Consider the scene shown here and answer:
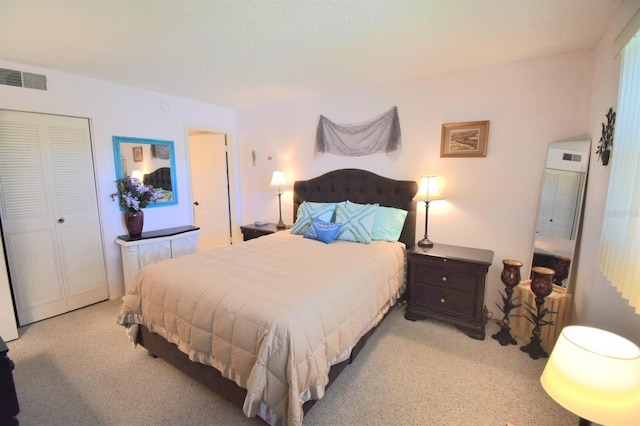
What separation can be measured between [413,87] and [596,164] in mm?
1722

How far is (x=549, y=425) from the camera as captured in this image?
1636 millimetres

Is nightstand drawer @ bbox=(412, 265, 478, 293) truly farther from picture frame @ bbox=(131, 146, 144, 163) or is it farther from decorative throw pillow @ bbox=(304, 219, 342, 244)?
picture frame @ bbox=(131, 146, 144, 163)

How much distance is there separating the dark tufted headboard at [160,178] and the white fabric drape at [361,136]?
200cm

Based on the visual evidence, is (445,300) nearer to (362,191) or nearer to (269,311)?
(362,191)

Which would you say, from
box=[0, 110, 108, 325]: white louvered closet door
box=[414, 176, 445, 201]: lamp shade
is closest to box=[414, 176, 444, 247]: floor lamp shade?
Result: box=[414, 176, 445, 201]: lamp shade

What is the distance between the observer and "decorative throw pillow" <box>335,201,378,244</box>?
2916 mm

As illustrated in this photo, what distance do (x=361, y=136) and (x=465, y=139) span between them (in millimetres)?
1127

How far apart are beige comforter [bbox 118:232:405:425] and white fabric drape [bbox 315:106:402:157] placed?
137 centimetres

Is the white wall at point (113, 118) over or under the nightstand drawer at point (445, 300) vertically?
over

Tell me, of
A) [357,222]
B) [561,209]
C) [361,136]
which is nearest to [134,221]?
[357,222]

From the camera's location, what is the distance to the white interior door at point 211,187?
184 inches

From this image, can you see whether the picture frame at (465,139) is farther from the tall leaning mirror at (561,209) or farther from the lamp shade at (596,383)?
the lamp shade at (596,383)

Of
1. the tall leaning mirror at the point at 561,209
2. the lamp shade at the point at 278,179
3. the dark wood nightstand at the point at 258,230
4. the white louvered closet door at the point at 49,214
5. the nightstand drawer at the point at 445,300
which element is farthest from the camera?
the lamp shade at the point at 278,179

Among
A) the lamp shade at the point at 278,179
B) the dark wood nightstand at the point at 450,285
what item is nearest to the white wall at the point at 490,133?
the dark wood nightstand at the point at 450,285
